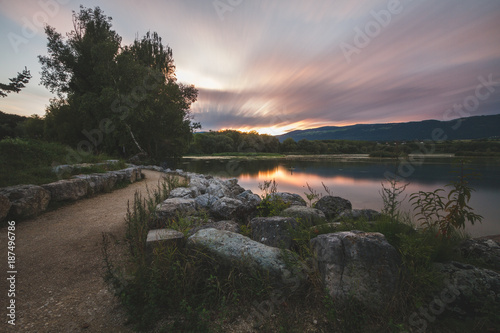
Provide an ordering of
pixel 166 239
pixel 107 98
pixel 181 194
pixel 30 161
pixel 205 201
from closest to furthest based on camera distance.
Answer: pixel 166 239, pixel 205 201, pixel 181 194, pixel 30 161, pixel 107 98

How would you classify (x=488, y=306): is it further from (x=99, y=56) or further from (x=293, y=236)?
(x=99, y=56)

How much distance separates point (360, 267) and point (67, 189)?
9.68m

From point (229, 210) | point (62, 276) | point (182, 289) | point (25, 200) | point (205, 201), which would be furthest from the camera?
point (205, 201)

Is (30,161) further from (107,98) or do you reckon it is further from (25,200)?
(107,98)

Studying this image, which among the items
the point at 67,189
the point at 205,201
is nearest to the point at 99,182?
the point at 67,189

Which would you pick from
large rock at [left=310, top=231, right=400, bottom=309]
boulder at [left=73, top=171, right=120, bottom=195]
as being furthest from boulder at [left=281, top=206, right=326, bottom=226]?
boulder at [left=73, top=171, right=120, bottom=195]

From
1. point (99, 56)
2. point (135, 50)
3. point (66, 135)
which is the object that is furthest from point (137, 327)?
point (135, 50)

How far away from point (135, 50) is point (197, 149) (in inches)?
1663

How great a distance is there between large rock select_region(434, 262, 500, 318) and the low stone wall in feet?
32.0

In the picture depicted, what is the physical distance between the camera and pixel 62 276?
3502mm

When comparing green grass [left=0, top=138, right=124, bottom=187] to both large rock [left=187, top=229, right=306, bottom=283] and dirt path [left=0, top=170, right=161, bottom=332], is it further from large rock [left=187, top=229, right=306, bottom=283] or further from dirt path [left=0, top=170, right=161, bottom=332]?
large rock [left=187, top=229, right=306, bottom=283]

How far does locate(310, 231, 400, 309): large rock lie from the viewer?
2609 mm

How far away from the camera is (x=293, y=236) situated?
3744 mm

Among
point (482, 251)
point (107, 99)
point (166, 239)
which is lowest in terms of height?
point (482, 251)
